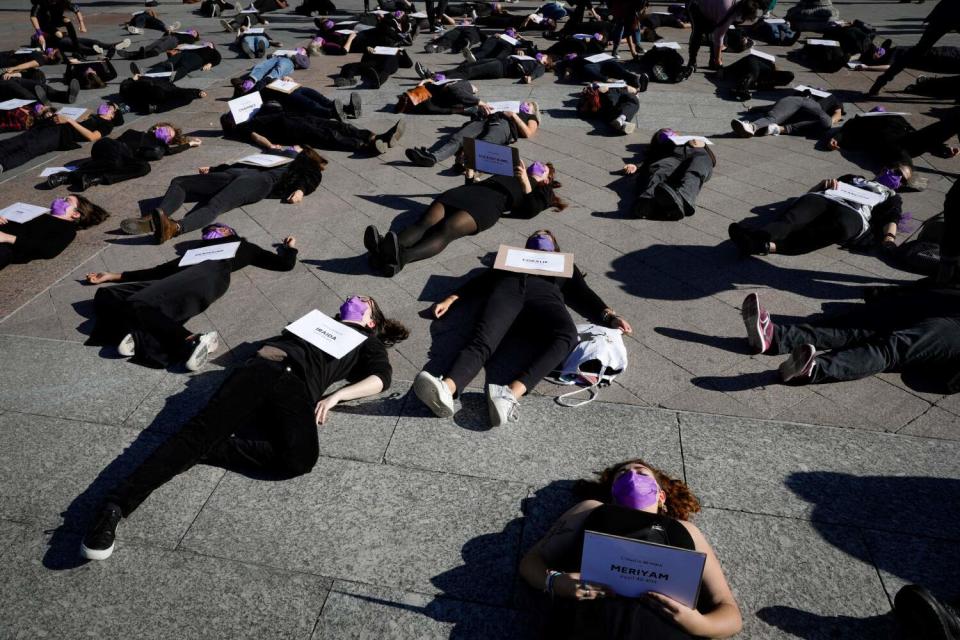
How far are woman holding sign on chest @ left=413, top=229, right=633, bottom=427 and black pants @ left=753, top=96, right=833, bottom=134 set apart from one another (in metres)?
5.70

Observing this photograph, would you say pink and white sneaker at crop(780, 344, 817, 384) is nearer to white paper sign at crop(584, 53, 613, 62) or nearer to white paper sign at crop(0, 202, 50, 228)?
white paper sign at crop(0, 202, 50, 228)

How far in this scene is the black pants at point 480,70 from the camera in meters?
11.7

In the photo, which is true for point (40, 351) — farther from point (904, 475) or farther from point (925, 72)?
point (925, 72)

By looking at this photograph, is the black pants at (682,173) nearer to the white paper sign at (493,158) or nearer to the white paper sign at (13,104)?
the white paper sign at (493,158)

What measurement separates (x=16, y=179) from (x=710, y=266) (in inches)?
351

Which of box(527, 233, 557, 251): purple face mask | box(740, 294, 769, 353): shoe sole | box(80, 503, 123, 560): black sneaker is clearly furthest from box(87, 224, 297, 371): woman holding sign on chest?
box(740, 294, 769, 353): shoe sole

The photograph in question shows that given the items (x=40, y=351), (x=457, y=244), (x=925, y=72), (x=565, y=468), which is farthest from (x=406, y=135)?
(x=925, y=72)

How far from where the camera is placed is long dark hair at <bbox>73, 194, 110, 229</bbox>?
668cm

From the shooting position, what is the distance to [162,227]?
630 centimetres

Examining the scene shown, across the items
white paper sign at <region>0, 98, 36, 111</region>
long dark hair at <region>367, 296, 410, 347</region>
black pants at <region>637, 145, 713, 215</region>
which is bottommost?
long dark hair at <region>367, 296, 410, 347</region>

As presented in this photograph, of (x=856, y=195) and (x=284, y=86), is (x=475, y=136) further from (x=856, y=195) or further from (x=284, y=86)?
(x=856, y=195)

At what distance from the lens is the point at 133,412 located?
13.7 ft

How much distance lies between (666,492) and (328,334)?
2423 millimetres

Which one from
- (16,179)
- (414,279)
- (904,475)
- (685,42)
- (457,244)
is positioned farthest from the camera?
(685,42)
